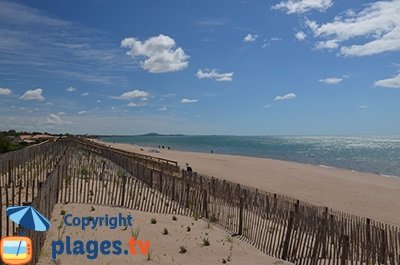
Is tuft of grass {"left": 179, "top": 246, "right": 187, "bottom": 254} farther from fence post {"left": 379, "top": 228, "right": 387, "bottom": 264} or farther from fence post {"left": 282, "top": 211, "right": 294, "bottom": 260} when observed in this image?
fence post {"left": 379, "top": 228, "right": 387, "bottom": 264}

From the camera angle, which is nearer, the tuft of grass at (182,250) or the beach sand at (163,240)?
the beach sand at (163,240)

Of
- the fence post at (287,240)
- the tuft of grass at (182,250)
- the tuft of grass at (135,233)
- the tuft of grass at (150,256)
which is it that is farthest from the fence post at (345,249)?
the tuft of grass at (135,233)

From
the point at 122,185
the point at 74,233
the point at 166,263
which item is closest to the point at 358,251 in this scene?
the point at 166,263

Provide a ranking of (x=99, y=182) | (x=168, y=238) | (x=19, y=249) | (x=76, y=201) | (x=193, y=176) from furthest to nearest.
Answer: (x=193, y=176) < (x=99, y=182) < (x=76, y=201) < (x=168, y=238) < (x=19, y=249)

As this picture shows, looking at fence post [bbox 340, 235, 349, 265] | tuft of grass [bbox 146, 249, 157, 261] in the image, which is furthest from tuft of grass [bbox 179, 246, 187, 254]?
fence post [bbox 340, 235, 349, 265]

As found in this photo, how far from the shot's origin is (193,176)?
1692 centimetres

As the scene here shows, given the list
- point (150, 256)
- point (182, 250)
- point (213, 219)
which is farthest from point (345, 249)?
point (213, 219)

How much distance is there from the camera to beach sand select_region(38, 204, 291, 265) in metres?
8.25

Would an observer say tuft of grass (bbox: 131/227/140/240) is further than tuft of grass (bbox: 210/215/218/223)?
No

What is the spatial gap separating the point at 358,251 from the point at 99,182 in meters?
9.17

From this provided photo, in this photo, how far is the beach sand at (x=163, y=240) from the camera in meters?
8.25

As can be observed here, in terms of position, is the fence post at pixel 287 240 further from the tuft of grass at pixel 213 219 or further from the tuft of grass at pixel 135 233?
the tuft of grass at pixel 135 233

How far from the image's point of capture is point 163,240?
9.65 m

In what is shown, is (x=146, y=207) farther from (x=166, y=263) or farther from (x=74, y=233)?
(x=166, y=263)
